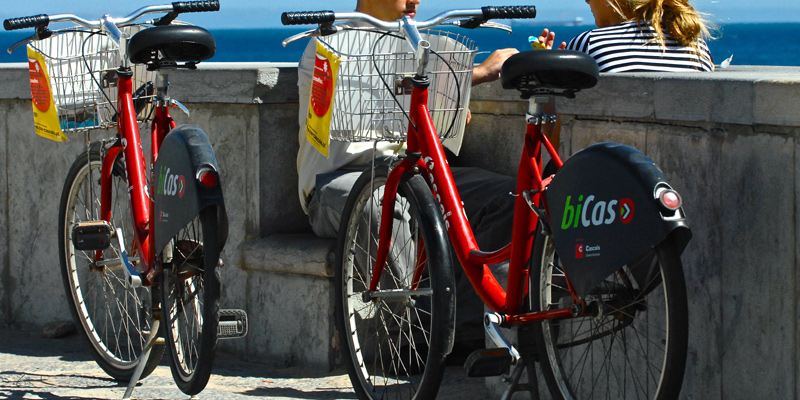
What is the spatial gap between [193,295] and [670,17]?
2.10m

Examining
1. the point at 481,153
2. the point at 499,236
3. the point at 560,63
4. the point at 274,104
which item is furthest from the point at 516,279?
the point at 274,104

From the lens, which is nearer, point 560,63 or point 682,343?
point 682,343

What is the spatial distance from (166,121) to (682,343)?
229 centimetres

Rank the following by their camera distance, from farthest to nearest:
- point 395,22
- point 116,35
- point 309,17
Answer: point 116,35 < point 395,22 < point 309,17

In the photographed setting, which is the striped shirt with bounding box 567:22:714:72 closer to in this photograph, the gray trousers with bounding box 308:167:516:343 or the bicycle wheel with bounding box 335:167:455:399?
the gray trousers with bounding box 308:167:516:343

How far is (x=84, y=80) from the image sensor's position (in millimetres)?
5645

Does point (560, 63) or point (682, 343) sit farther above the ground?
point (560, 63)

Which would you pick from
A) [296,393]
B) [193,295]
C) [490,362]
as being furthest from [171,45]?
[490,362]

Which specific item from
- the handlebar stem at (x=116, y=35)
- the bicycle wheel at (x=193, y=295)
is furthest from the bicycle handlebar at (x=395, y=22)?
the handlebar stem at (x=116, y=35)

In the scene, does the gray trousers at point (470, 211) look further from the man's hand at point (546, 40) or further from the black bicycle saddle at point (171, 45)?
the black bicycle saddle at point (171, 45)

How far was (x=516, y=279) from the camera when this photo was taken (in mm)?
4188

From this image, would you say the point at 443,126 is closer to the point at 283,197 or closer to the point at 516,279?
the point at 516,279

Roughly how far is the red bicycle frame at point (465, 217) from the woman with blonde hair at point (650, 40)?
39.7 inches

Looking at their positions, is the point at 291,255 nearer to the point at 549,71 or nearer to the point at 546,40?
the point at 546,40
